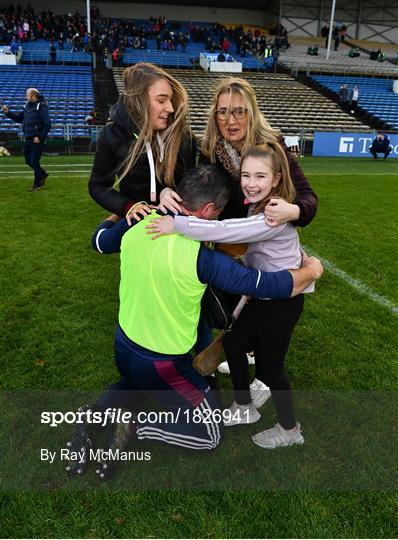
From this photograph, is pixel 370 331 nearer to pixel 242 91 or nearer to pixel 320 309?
pixel 320 309

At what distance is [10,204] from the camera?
28.2ft

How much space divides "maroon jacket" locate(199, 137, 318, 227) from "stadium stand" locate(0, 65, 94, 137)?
1621 centimetres

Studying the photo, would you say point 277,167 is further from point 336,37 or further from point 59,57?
point 336,37

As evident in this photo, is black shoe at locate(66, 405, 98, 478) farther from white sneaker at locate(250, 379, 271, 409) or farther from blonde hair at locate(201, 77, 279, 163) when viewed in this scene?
blonde hair at locate(201, 77, 279, 163)

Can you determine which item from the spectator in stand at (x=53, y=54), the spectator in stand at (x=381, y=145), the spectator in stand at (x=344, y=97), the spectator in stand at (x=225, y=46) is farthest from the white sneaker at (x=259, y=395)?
the spectator in stand at (x=225, y=46)

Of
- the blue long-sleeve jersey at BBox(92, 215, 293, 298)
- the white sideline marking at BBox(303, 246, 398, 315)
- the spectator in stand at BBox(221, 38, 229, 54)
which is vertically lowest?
the white sideline marking at BBox(303, 246, 398, 315)

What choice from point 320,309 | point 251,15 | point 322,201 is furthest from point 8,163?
point 251,15

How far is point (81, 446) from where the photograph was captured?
259cm

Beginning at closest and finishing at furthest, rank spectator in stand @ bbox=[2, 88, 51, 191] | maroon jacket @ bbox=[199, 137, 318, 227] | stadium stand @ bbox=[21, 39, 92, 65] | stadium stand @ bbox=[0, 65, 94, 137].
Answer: maroon jacket @ bbox=[199, 137, 318, 227] < spectator in stand @ bbox=[2, 88, 51, 191] < stadium stand @ bbox=[0, 65, 94, 137] < stadium stand @ bbox=[21, 39, 92, 65]

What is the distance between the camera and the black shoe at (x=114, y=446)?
8.25ft

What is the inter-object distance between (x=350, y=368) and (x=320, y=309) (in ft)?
3.87

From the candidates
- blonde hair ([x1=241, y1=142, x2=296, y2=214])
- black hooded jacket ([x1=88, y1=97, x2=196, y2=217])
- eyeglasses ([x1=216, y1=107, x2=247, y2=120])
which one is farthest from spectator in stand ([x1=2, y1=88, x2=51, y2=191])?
blonde hair ([x1=241, y1=142, x2=296, y2=214])

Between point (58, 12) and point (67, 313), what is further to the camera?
point (58, 12)

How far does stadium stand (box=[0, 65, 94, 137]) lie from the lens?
64.7ft
